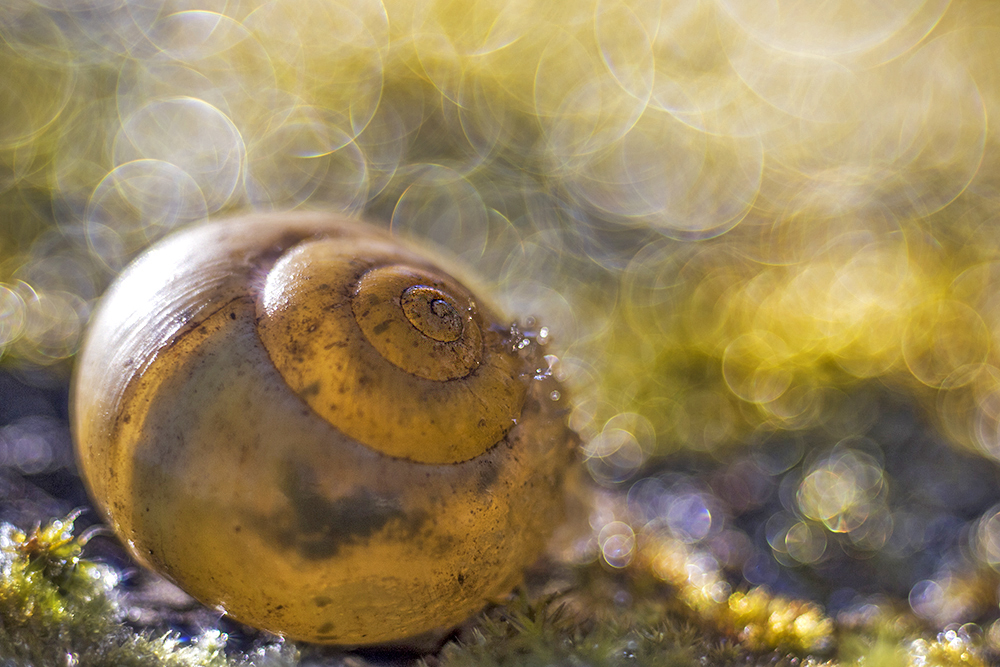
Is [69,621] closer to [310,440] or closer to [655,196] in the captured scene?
[310,440]

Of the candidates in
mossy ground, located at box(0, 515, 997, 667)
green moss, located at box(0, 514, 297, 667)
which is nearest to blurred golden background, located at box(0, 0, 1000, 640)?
mossy ground, located at box(0, 515, 997, 667)

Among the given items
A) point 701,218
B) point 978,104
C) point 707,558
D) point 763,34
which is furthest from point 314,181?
point 978,104

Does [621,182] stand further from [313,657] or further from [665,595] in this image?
[313,657]

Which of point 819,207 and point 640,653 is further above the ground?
point 819,207

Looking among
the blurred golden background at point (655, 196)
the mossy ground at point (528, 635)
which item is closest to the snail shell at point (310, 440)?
the mossy ground at point (528, 635)

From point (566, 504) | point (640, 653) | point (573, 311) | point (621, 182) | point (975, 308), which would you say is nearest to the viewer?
point (640, 653)

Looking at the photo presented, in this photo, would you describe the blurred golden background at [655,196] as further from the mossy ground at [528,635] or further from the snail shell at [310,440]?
the snail shell at [310,440]

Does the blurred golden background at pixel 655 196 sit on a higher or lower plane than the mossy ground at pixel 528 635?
higher

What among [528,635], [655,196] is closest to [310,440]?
[528,635]
